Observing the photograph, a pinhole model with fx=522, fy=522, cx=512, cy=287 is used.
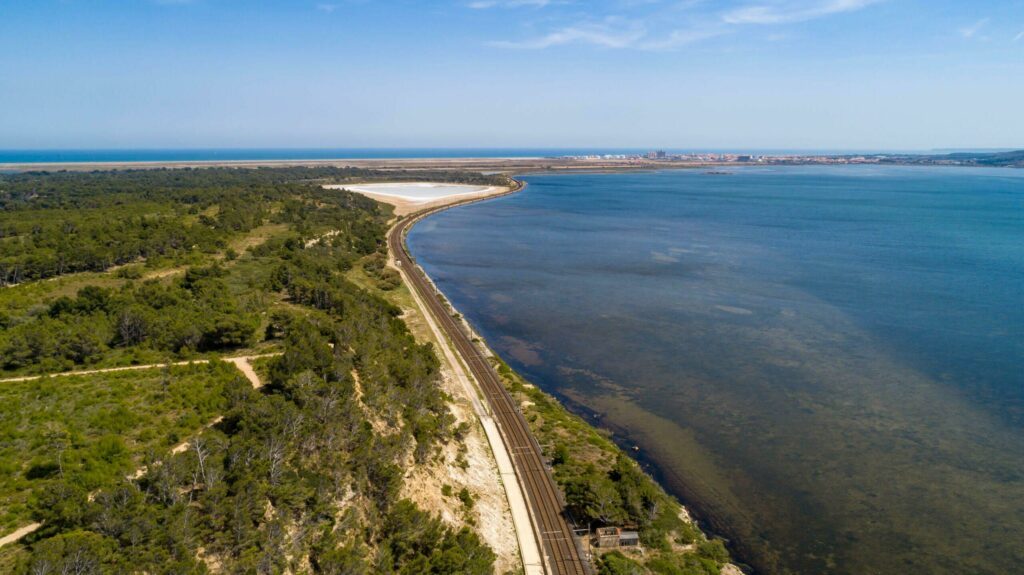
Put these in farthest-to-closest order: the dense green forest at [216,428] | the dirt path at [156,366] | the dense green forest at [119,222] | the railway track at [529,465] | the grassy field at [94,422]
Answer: the dense green forest at [119,222], the dirt path at [156,366], the railway track at [529,465], the grassy field at [94,422], the dense green forest at [216,428]

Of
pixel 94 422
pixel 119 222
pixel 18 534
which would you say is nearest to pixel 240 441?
pixel 18 534

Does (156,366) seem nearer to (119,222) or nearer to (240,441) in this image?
(240,441)

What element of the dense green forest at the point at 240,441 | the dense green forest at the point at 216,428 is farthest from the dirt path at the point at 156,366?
the dense green forest at the point at 216,428

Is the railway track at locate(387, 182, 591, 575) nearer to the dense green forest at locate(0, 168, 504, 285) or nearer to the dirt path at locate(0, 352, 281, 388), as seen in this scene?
the dirt path at locate(0, 352, 281, 388)

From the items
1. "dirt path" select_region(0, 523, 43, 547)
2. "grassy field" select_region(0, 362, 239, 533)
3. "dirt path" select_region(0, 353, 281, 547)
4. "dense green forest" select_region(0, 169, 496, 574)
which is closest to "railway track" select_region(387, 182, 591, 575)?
"dense green forest" select_region(0, 169, 496, 574)

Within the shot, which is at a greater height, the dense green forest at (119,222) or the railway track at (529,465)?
the dense green forest at (119,222)

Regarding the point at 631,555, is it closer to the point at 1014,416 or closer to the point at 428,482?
the point at 428,482

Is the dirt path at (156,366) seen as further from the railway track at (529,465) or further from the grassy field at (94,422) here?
the railway track at (529,465)
